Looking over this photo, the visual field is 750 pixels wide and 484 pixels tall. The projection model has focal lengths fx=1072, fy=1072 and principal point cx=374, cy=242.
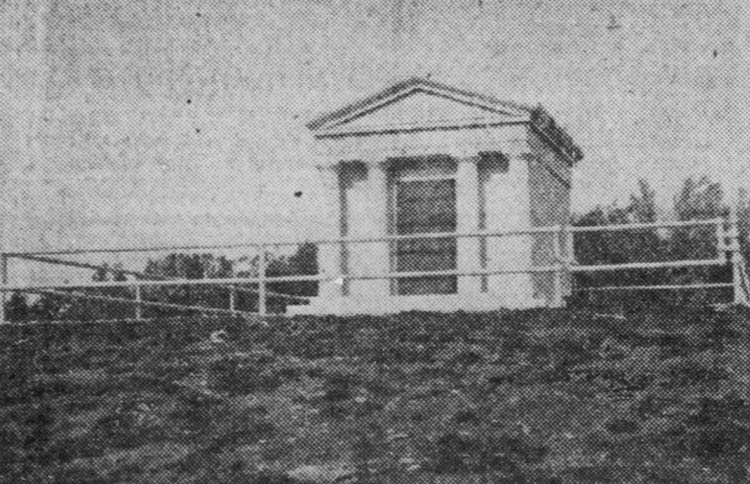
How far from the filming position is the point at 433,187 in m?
21.1

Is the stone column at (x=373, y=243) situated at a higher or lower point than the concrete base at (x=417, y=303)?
higher

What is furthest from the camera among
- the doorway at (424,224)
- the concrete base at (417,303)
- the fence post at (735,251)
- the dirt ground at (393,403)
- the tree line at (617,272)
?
the tree line at (617,272)

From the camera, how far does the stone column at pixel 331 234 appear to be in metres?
20.5

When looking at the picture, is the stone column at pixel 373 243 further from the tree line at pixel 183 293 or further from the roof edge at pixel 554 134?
the tree line at pixel 183 293

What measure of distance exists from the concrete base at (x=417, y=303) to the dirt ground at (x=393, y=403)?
3.93m

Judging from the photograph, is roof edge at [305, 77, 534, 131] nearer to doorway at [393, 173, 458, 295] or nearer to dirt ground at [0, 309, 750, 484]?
doorway at [393, 173, 458, 295]

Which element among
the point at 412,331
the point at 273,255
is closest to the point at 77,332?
the point at 412,331

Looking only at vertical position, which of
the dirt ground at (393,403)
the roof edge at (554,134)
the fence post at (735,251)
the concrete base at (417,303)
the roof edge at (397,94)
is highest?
the roof edge at (397,94)

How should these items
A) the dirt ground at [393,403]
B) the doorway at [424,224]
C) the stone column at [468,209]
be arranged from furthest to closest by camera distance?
the doorway at [424,224] → the stone column at [468,209] → the dirt ground at [393,403]

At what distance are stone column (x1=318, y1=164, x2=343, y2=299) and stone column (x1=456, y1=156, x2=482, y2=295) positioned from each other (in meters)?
2.32

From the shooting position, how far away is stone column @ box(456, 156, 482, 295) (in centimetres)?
2030

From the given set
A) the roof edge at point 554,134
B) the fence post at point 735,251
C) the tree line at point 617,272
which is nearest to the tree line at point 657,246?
the tree line at point 617,272

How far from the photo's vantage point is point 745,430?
8.86 metres

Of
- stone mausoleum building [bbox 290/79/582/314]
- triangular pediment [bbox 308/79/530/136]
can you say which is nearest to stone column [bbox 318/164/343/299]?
stone mausoleum building [bbox 290/79/582/314]
